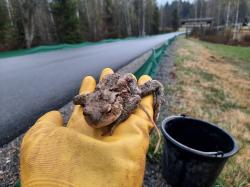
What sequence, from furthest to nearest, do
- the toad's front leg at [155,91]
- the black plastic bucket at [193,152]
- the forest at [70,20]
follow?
the forest at [70,20] < the toad's front leg at [155,91] < the black plastic bucket at [193,152]

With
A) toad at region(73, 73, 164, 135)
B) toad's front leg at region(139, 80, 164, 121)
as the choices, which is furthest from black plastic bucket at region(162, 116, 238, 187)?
toad at region(73, 73, 164, 135)

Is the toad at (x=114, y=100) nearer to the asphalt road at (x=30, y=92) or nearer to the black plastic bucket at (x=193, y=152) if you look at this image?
the black plastic bucket at (x=193, y=152)

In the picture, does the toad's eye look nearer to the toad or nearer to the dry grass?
the toad

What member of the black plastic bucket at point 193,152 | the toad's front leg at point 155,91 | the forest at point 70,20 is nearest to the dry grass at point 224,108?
the black plastic bucket at point 193,152

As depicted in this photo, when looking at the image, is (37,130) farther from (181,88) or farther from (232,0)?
(232,0)

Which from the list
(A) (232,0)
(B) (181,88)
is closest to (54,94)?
(B) (181,88)

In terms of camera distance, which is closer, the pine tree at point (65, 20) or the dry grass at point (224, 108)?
the dry grass at point (224, 108)

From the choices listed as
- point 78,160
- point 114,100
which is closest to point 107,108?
point 114,100
